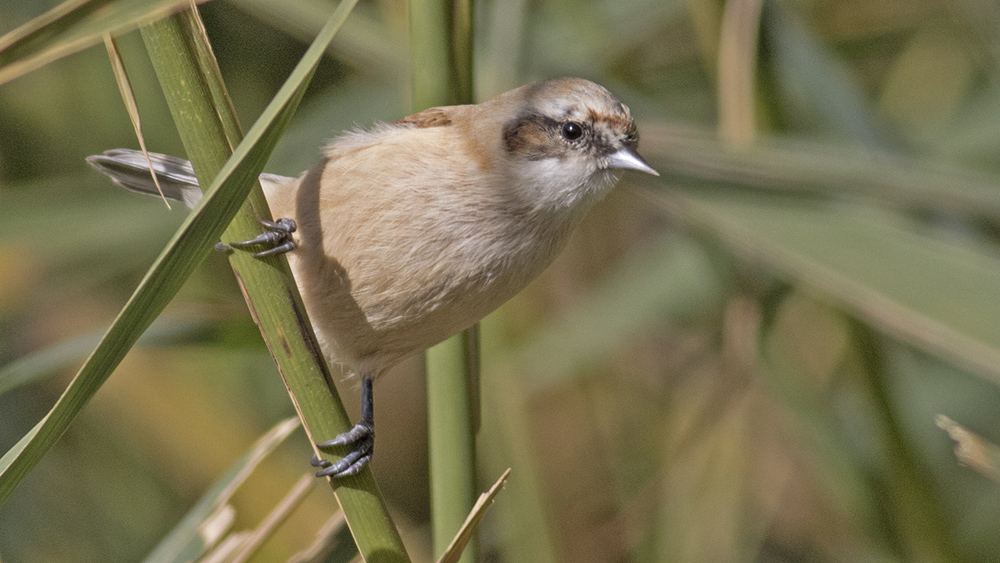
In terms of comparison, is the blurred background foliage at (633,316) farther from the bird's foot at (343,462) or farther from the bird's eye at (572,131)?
the bird's foot at (343,462)

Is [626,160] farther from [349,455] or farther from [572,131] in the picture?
[349,455]

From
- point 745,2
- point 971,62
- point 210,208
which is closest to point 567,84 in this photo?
point 745,2

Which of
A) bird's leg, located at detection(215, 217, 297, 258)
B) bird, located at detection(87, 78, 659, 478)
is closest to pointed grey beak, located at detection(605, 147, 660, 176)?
bird, located at detection(87, 78, 659, 478)

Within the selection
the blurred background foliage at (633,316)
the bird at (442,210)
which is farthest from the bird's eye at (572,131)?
the blurred background foliage at (633,316)

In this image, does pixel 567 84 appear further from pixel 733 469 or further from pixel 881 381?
pixel 733 469

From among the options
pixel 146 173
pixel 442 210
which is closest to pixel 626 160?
pixel 442 210
